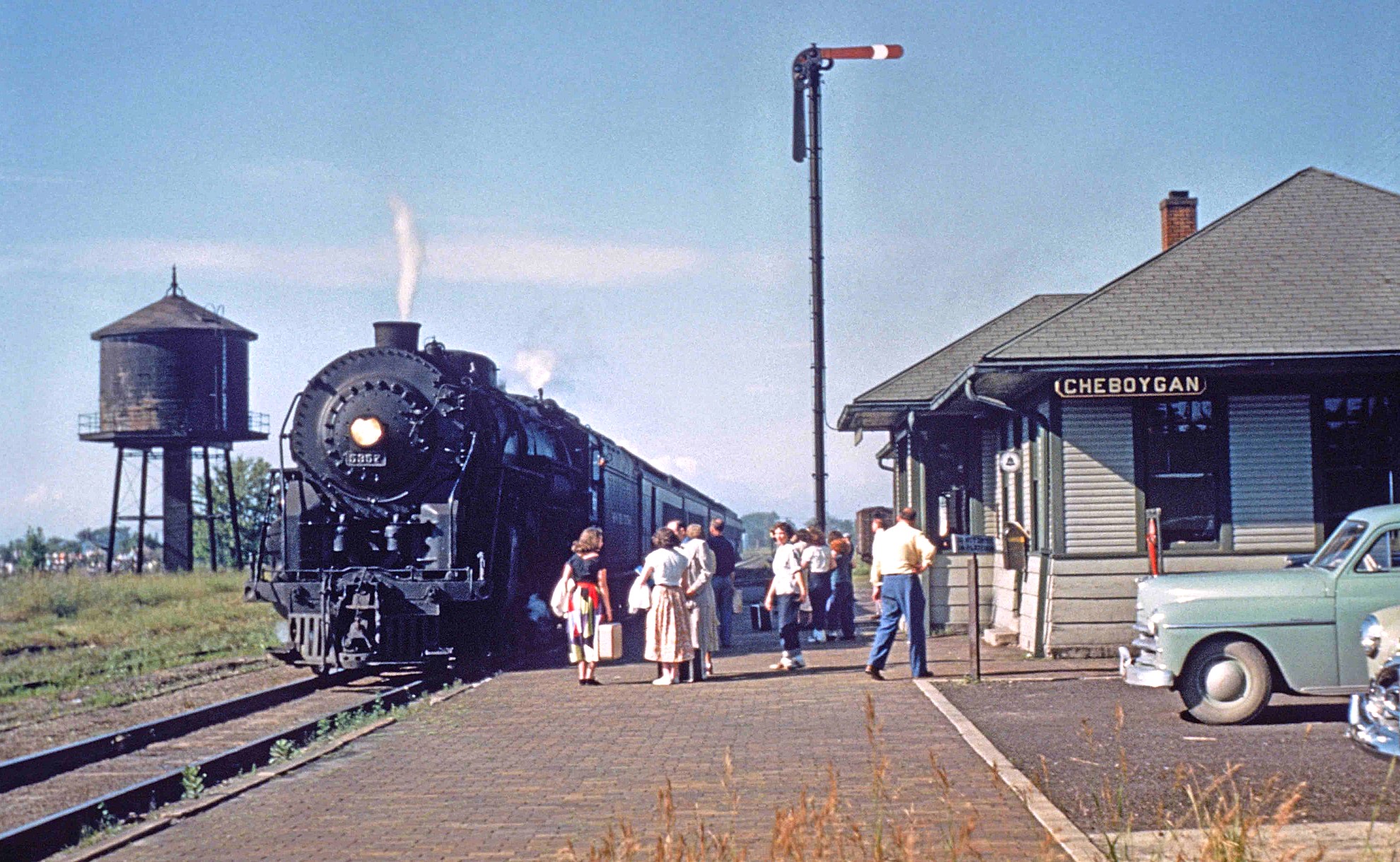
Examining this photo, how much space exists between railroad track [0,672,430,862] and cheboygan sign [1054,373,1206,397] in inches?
289

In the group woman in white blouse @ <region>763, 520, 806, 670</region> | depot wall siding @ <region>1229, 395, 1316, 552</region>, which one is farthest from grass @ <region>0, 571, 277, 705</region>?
depot wall siding @ <region>1229, 395, 1316, 552</region>

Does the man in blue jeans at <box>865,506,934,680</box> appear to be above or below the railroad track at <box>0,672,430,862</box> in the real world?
above

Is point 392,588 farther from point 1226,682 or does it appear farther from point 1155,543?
point 1226,682

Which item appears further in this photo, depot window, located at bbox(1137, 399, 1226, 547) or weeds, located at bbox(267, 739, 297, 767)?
depot window, located at bbox(1137, 399, 1226, 547)

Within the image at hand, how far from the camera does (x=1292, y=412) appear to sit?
15797 millimetres

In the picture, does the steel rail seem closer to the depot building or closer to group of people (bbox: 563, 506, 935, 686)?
group of people (bbox: 563, 506, 935, 686)

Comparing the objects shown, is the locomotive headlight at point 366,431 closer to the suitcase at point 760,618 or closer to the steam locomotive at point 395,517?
the steam locomotive at point 395,517

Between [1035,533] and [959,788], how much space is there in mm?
9376

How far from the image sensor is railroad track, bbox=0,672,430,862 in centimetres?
862

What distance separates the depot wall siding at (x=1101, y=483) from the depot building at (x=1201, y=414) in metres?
0.02

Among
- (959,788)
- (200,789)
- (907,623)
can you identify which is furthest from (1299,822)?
(907,623)

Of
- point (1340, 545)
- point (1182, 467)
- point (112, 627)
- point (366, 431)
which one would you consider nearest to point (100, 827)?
point (366, 431)

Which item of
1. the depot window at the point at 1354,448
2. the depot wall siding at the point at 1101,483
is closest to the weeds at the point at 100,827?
the depot wall siding at the point at 1101,483

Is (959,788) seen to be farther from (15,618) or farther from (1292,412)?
(15,618)
